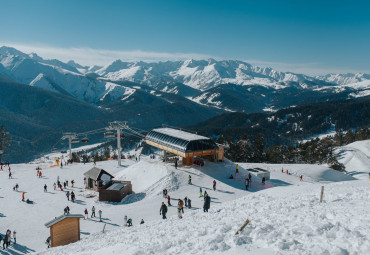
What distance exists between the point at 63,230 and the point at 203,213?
38.3 feet

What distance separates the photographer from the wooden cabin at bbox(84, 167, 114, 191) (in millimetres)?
38844

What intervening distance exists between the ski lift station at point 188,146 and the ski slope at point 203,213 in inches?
76.8

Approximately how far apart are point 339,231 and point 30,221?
2914cm

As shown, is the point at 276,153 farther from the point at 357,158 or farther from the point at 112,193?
the point at 112,193

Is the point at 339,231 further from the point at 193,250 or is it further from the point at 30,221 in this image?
the point at 30,221

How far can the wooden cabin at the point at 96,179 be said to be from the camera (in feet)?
127

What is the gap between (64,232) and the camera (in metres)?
22.4

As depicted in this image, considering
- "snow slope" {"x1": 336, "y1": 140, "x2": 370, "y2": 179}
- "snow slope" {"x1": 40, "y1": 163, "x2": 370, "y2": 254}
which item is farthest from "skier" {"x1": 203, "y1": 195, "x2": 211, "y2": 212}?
"snow slope" {"x1": 336, "y1": 140, "x2": 370, "y2": 179}

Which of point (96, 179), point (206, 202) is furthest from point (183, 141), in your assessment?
point (206, 202)

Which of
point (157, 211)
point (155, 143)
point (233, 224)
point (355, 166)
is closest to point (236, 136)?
point (355, 166)

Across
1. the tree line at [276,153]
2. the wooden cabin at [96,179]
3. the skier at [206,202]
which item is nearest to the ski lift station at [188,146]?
the wooden cabin at [96,179]

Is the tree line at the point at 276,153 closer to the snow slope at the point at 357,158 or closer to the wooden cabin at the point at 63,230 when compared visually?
the snow slope at the point at 357,158

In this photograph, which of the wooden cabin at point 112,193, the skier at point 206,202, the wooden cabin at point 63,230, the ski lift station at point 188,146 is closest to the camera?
the skier at point 206,202

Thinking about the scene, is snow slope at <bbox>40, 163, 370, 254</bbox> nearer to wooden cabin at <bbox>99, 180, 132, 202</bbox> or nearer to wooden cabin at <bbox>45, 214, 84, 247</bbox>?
wooden cabin at <bbox>45, 214, 84, 247</bbox>
